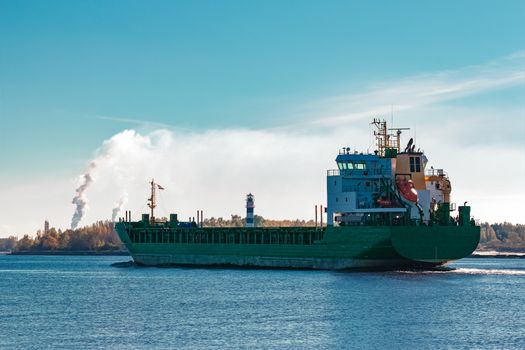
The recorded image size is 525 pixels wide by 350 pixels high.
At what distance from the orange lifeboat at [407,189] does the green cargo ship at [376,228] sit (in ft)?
0.31

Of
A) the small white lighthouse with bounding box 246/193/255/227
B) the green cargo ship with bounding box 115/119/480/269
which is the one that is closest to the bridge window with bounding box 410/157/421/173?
the green cargo ship with bounding box 115/119/480/269

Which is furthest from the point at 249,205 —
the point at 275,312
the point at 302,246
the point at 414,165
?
the point at 275,312

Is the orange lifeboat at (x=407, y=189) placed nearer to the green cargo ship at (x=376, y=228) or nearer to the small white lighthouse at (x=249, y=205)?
the green cargo ship at (x=376, y=228)

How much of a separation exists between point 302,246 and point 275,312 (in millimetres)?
35276

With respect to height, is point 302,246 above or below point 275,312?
above

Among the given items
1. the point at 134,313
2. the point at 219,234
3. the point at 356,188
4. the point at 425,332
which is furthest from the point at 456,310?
the point at 219,234

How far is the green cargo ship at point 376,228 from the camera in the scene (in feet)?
285

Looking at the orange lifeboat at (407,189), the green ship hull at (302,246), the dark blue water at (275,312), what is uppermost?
the orange lifeboat at (407,189)

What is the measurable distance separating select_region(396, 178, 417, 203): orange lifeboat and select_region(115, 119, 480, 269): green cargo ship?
0.09 metres

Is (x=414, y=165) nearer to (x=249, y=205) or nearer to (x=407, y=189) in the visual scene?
(x=407, y=189)

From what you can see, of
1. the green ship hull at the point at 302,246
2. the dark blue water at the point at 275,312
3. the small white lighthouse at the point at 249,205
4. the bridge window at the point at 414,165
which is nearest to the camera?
the dark blue water at the point at 275,312

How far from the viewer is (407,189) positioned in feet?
301

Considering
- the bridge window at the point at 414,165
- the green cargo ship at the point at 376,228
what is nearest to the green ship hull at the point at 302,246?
the green cargo ship at the point at 376,228

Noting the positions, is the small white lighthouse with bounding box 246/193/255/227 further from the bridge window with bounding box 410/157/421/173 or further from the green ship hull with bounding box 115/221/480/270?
the bridge window with bounding box 410/157/421/173
